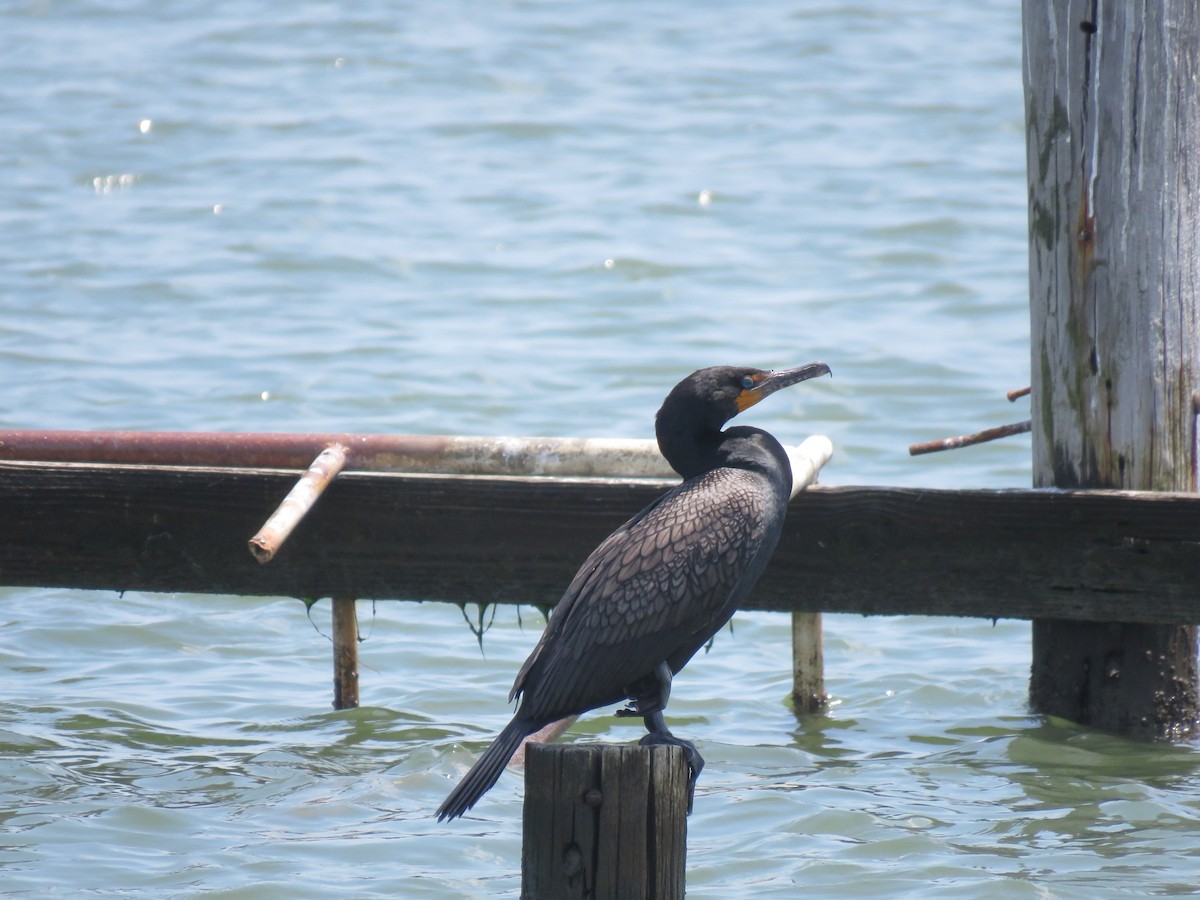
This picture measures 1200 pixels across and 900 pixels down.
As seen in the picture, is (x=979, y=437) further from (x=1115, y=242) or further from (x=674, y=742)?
(x=674, y=742)

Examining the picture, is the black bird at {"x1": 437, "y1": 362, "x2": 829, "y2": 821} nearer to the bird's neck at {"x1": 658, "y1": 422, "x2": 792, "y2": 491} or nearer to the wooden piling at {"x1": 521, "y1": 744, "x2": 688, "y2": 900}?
the bird's neck at {"x1": 658, "y1": 422, "x2": 792, "y2": 491}

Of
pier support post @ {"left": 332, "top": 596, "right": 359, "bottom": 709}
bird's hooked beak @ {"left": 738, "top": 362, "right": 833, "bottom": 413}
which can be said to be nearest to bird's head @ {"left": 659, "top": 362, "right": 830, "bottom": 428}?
bird's hooked beak @ {"left": 738, "top": 362, "right": 833, "bottom": 413}

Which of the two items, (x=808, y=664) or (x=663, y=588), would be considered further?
(x=808, y=664)

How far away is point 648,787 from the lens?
108 inches

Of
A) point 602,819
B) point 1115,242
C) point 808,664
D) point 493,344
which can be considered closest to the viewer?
point 602,819

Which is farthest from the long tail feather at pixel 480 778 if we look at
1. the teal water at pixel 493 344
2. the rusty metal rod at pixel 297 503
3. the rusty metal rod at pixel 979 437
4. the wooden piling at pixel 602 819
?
the rusty metal rod at pixel 979 437

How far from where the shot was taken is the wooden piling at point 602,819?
8.91ft

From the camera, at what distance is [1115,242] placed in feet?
14.1

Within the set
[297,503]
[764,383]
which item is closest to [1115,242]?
[764,383]

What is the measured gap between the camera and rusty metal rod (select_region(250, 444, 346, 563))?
11.9ft

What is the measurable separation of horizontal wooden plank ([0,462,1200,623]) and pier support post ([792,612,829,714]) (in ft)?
2.40

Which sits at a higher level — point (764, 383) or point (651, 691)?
point (764, 383)

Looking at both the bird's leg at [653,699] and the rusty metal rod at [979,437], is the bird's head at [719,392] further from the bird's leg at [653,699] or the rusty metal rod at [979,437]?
the rusty metal rod at [979,437]

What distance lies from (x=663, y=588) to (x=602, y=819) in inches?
27.8
